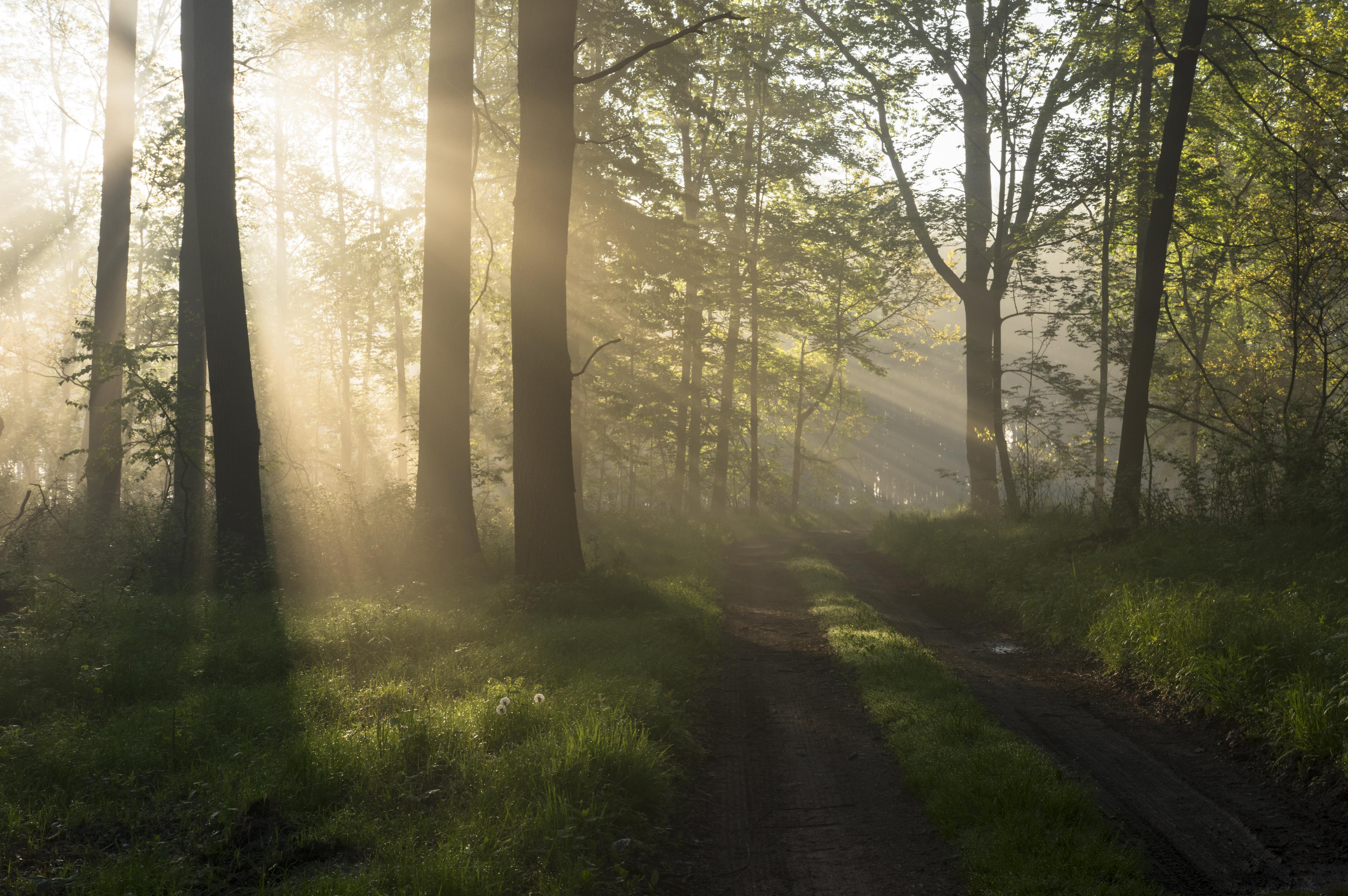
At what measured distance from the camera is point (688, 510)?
29438 millimetres

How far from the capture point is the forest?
4.88m

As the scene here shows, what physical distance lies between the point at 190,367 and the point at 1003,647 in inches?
523

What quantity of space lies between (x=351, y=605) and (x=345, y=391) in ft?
117

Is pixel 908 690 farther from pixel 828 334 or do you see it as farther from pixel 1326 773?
pixel 828 334

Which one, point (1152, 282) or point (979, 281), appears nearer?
point (1152, 282)

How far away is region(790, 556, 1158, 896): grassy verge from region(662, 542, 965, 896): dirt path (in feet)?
0.52

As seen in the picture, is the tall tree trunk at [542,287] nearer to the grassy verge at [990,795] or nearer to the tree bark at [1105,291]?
the grassy verge at [990,795]

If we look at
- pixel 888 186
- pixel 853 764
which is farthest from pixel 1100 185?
pixel 853 764

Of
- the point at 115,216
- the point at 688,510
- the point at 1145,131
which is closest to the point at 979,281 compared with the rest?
the point at 1145,131

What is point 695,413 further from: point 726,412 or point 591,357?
point 591,357

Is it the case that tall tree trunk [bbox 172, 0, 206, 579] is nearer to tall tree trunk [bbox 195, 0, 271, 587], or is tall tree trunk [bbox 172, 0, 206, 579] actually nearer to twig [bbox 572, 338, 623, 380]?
tall tree trunk [bbox 195, 0, 271, 587]

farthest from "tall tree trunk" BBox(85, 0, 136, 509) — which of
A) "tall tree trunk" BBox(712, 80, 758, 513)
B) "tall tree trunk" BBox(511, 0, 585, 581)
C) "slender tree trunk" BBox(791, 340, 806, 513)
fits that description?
"slender tree trunk" BBox(791, 340, 806, 513)

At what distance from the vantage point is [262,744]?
18.3ft

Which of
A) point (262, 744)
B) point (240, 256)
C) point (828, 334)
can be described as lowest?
point (262, 744)
